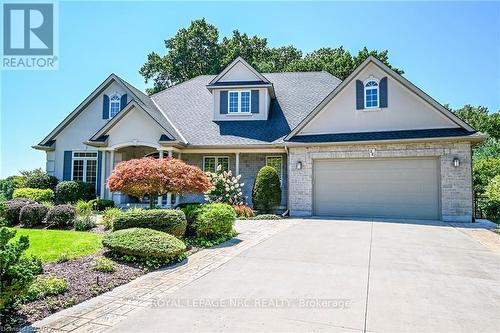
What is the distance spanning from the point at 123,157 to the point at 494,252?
1704 cm

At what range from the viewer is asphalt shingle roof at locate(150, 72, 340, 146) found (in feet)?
57.4

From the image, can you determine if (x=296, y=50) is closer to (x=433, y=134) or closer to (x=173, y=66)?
(x=173, y=66)

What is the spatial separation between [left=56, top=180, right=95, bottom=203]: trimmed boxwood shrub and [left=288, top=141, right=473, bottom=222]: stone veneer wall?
1088 cm

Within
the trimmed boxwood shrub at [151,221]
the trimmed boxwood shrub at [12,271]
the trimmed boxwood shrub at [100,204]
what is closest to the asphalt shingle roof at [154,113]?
the trimmed boxwood shrub at [100,204]

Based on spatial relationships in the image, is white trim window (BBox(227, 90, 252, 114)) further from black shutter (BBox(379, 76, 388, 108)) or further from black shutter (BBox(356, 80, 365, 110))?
black shutter (BBox(379, 76, 388, 108))

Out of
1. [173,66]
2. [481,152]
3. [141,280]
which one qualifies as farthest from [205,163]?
[173,66]

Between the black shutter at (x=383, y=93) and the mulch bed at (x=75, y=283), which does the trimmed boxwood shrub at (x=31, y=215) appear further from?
the black shutter at (x=383, y=93)

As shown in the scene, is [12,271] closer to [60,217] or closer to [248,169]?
[60,217]

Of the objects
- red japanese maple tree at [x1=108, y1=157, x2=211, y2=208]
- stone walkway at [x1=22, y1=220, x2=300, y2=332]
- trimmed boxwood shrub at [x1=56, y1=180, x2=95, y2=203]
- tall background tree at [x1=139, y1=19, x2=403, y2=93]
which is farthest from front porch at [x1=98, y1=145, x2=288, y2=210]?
tall background tree at [x1=139, y1=19, x2=403, y2=93]

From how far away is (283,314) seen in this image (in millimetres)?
4465

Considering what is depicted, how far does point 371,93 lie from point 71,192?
15.8m

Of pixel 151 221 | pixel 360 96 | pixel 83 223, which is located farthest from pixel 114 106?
pixel 360 96

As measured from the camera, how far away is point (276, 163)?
57.7 ft

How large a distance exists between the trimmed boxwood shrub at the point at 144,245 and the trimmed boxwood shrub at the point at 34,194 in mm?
11440
